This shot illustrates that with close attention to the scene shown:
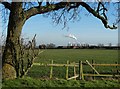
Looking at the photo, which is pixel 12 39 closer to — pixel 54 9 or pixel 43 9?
pixel 43 9

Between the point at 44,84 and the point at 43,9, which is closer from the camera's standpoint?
the point at 44,84

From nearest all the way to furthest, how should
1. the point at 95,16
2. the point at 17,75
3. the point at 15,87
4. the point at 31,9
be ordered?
1. the point at 15,87
2. the point at 17,75
3. the point at 31,9
4. the point at 95,16

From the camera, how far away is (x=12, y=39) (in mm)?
16547

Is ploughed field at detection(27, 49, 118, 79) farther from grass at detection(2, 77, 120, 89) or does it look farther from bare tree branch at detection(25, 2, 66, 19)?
bare tree branch at detection(25, 2, 66, 19)

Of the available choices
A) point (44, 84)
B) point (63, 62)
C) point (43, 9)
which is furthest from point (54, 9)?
point (63, 62)

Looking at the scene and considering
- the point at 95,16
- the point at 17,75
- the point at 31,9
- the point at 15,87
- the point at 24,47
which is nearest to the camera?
the point at 15,87

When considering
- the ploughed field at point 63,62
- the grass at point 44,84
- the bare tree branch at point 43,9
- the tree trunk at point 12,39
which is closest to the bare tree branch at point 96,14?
the bare tree branch at point 43,9

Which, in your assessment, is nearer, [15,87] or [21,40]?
[15,87]

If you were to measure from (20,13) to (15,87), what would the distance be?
4694mm

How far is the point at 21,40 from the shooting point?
1498 cm

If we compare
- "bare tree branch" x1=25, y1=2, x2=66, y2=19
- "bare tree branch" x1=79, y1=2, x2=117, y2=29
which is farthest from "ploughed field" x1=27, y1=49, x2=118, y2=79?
"bare tree branch" x1=79, y1=2, x2=117, y2=29

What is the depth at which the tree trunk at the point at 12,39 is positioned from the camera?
16297mm

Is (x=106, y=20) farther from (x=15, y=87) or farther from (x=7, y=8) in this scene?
(x=15, y=87)

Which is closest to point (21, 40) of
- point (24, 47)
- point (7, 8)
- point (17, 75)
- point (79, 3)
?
point (24, 47)
